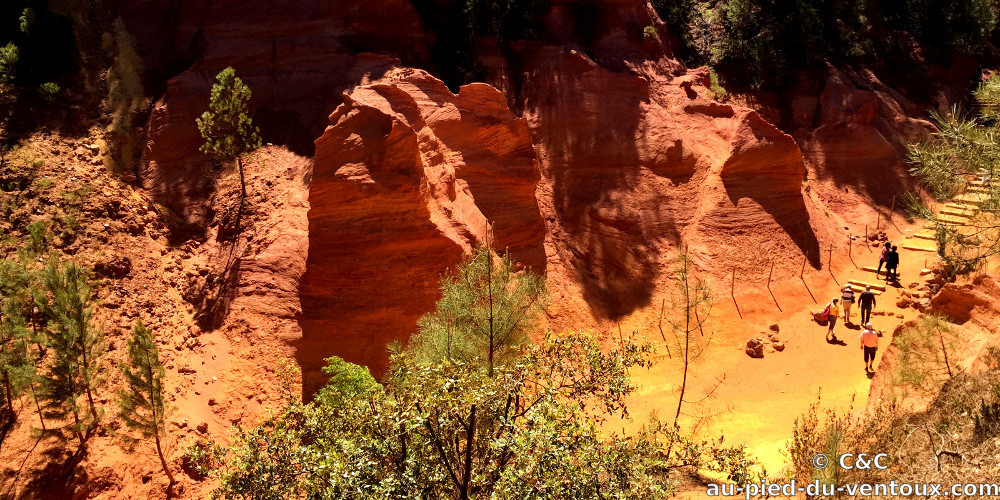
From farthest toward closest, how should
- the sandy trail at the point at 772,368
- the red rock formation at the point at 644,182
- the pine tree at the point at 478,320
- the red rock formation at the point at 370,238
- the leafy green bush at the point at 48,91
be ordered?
the red rock formation at the point at 644,182 < the leafy green bush at the point at 48,91 < the red rock formation at the point at 370,238 < the sandy trail at the point at 772,368 < the pine tree at the point at 478,320

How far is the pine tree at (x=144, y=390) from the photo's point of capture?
546 inches

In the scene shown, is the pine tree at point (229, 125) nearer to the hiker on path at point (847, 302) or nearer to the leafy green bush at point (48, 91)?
the leafy green bush at point (48, 91)

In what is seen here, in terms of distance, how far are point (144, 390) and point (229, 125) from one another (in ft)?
30.9

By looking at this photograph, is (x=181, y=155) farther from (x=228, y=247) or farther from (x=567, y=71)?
(x=567, y=71)

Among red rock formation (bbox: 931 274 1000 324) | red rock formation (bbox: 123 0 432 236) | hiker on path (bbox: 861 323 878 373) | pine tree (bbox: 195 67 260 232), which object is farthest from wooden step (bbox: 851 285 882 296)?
pine tree (bbox: 195 67 260 232)

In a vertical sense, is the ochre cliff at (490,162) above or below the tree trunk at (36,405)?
above

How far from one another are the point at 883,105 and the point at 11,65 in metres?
34.4

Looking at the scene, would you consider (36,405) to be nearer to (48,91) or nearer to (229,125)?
(229,125)

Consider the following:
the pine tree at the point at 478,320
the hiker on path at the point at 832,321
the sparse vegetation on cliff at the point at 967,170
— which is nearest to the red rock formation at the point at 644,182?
the hiker on path at the point at 832,321

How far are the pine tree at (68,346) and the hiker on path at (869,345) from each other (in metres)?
18.7

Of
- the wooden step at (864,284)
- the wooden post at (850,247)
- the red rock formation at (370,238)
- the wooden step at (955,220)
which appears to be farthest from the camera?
the wooden post at (850,247)

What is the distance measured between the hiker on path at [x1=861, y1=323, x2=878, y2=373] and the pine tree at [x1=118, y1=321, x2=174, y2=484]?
17.4m

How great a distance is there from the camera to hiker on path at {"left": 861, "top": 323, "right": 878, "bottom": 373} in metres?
18.3

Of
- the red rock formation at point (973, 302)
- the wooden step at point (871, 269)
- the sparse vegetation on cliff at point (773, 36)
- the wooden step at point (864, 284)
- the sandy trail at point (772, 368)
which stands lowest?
the sandy trail at point (772, 368)
